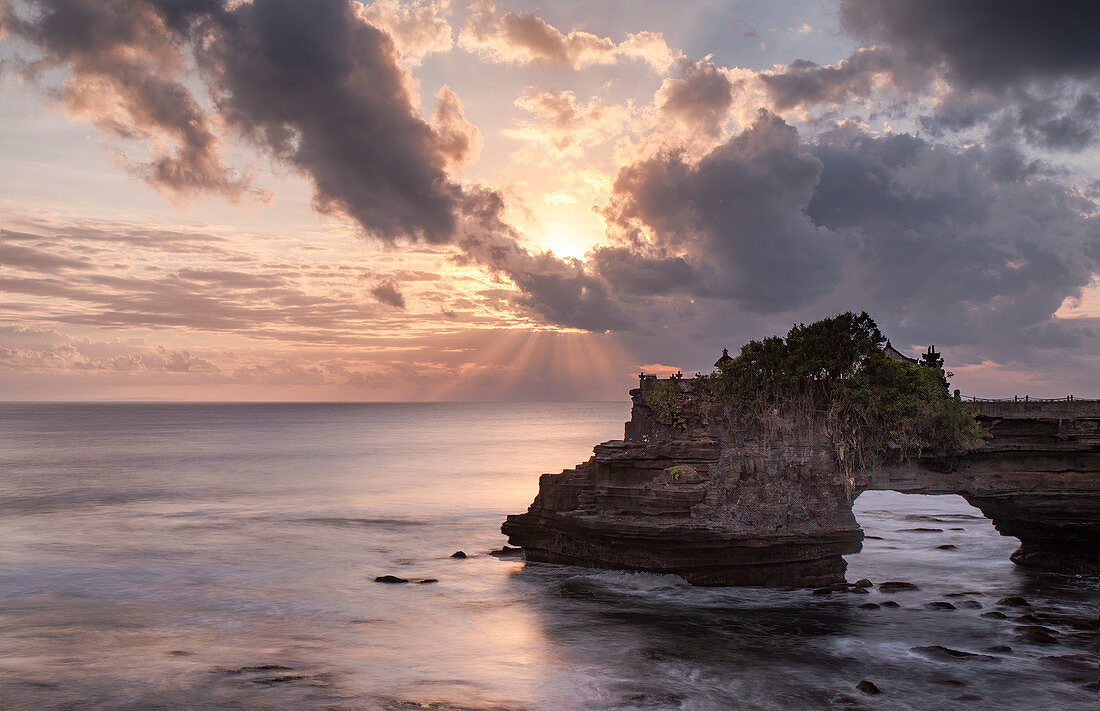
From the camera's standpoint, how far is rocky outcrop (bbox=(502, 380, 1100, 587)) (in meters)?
30.2

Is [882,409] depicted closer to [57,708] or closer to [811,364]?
[811,364]

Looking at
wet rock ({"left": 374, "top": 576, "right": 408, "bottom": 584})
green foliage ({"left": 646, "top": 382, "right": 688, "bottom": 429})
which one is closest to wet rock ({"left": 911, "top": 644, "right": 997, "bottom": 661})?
green foliage ({"left": 646, "top": 382, "right": 688, "bottom": 429})

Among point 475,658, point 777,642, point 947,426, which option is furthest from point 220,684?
point 947,426

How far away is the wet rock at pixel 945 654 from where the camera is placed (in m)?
23.0

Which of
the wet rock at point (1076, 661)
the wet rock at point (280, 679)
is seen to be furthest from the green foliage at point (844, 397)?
the wet rock at point (280, 679)

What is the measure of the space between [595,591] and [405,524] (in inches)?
965

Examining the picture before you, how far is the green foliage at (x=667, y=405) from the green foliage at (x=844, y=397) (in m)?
1.86

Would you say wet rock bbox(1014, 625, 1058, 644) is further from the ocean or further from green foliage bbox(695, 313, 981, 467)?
green foliage bbox(695, 313, 981, 467)

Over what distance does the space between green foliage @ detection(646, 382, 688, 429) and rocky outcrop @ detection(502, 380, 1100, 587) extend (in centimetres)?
191

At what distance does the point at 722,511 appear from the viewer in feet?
99.3

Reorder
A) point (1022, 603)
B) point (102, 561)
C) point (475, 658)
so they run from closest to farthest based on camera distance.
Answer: point (475, 658) → point (1022, 603) → point (102, 561)

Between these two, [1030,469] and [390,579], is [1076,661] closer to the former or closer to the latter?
[1030,469]

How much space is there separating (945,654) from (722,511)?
937cm

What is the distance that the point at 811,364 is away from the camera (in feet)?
107
